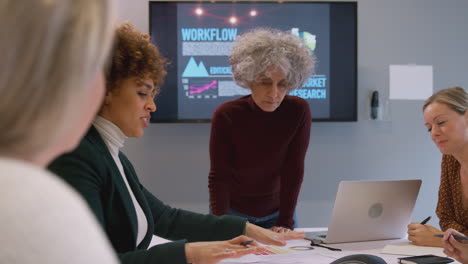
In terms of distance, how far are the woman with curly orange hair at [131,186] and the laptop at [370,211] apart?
0.22 metres

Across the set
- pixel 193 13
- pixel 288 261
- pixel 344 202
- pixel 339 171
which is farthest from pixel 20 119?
pixel 339 171

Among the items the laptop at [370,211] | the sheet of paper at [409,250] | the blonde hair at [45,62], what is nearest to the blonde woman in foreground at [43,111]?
the blonde hair at [45,62]

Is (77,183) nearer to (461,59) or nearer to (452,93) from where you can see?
(452,93)

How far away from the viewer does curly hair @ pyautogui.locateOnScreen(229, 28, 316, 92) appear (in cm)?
230

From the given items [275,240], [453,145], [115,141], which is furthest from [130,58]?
[453,145]

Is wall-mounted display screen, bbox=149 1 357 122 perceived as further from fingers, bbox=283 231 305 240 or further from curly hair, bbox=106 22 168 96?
curly hair, bbox=106 22 168 96

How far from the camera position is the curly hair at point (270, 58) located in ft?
7.54

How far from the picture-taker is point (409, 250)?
1.92 meters

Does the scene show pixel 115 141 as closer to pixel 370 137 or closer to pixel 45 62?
pixel 45 62

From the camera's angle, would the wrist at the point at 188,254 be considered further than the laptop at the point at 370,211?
No

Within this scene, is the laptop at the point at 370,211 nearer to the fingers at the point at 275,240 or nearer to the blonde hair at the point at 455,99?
the fingers at the point at 275,240

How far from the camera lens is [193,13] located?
3.39 metres

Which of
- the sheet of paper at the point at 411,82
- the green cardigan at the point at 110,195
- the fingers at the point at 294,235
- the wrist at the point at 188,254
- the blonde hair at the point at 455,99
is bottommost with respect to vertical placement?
the fingers at the point at 294,235

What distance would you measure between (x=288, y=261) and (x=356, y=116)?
2.02m
